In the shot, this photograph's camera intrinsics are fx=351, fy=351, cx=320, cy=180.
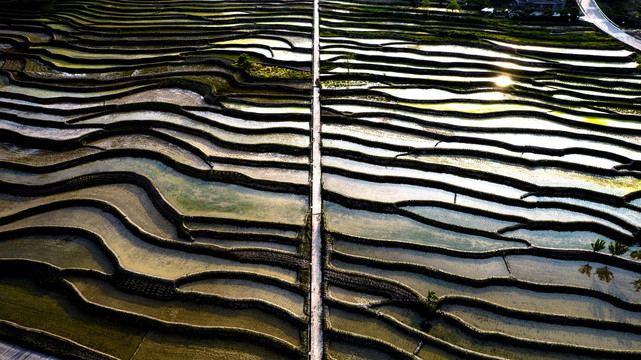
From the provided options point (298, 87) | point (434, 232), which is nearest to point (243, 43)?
point (298, 87)

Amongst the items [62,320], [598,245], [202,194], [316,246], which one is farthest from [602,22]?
[62,320]

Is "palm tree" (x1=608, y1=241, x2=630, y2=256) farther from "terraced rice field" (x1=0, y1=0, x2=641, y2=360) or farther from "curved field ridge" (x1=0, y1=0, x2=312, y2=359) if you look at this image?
"curved field ridge" (x1=0, y1=0, x2=312, y2=359)

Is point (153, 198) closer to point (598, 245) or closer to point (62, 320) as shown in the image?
point (62, 320)

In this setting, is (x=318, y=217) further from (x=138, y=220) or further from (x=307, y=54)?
(x=307, y=54)

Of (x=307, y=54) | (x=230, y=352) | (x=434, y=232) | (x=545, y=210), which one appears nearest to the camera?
(x=230, y=352)

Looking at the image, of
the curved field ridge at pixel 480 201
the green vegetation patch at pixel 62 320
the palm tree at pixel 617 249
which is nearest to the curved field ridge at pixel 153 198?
the green vegetation patch at pixel 62 320
